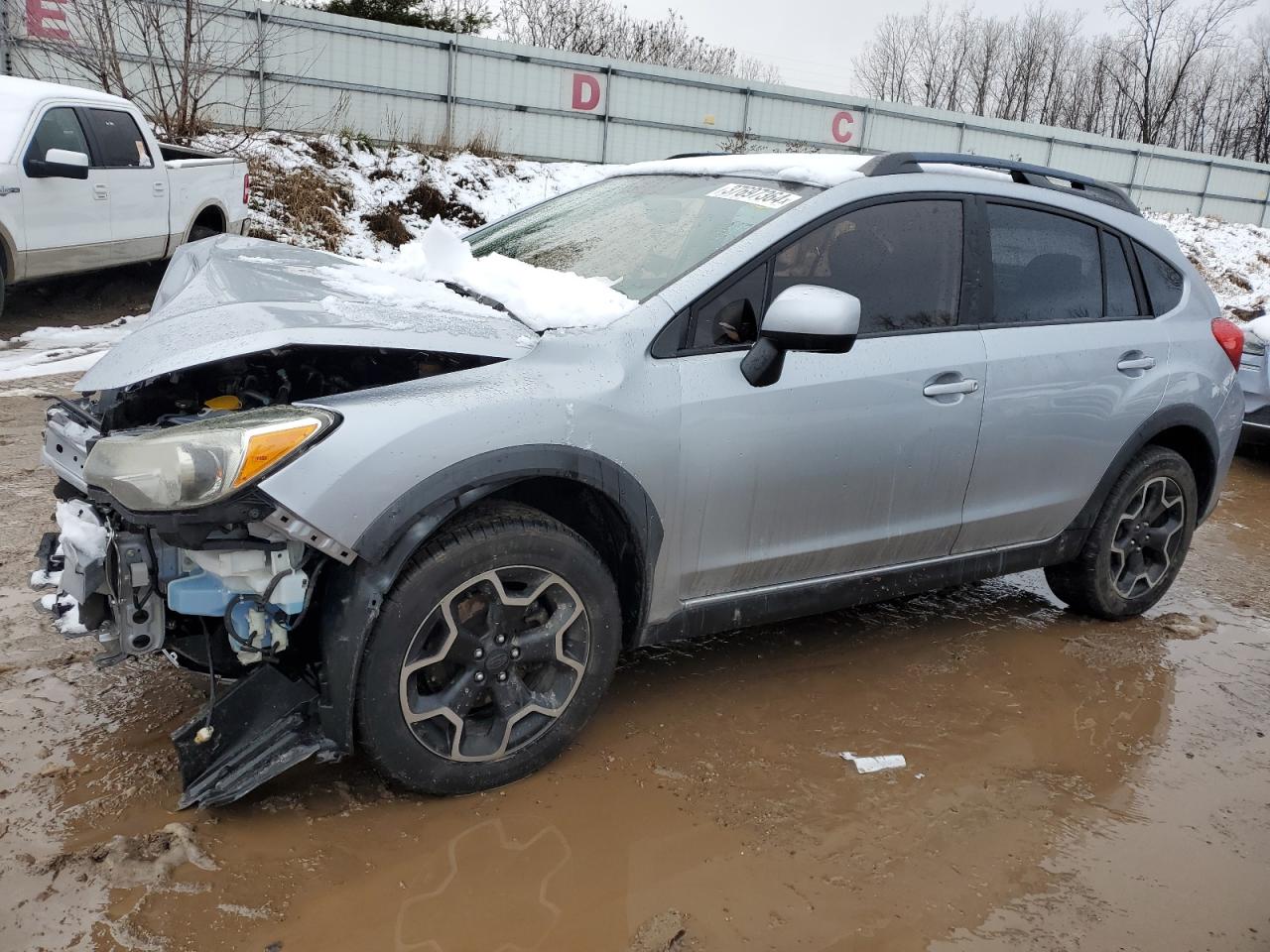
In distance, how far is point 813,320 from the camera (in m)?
2.90

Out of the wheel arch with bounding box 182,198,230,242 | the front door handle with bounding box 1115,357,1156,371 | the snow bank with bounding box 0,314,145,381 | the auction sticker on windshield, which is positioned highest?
the auction sticker on windshield

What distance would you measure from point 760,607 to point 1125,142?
2992 centimetres

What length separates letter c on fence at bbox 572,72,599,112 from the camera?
2003 cm

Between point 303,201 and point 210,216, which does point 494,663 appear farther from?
point 303,201

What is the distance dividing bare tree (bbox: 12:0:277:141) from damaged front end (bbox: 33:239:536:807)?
12396 mm

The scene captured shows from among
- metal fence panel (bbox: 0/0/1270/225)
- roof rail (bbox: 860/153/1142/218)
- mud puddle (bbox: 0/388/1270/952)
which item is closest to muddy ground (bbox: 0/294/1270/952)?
mud puddle (bbox: 0/388/1270/952)

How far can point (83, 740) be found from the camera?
3.01 meters

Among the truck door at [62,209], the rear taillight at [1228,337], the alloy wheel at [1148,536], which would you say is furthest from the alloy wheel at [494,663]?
the truck door at [62,209]

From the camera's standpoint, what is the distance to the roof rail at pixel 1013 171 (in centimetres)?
365

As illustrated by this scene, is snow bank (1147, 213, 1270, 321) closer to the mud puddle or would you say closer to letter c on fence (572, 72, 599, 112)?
letter c on fence (572, 72, 599, 112)

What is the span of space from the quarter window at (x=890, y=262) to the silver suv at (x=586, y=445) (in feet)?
0.04

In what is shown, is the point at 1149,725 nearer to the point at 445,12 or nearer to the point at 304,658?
the point at 304,658

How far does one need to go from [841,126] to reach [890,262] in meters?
22.2

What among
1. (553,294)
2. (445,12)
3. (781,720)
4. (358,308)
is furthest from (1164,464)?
(445,12)
